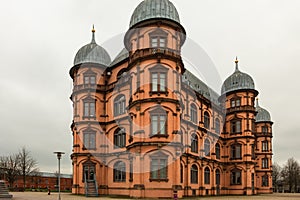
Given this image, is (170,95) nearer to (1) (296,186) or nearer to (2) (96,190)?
(2) (96,190)

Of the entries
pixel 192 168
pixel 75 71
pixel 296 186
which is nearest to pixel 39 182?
pixel 75 71

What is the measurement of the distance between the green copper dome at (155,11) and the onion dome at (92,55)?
409 inches

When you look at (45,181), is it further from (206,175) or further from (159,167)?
(159,167)

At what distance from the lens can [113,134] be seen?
48.2 m

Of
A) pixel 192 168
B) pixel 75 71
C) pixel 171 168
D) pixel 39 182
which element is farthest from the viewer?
pixel 39 182

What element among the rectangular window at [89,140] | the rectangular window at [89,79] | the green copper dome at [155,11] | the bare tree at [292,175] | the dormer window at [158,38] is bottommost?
the bare tree at [292,175]

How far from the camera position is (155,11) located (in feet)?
135

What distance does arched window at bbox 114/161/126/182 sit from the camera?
45.3 m

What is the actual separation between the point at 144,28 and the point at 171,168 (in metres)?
15.9

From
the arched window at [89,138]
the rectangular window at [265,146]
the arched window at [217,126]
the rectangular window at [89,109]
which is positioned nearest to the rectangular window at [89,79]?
the rectangular window at [89,109]

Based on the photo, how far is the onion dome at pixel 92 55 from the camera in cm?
5103

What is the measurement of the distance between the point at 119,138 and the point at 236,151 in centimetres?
2409

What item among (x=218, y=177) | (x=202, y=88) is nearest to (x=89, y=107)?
(x=202, y=88)

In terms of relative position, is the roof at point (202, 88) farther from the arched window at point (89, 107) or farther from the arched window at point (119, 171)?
the arched window at point (119, 171)
